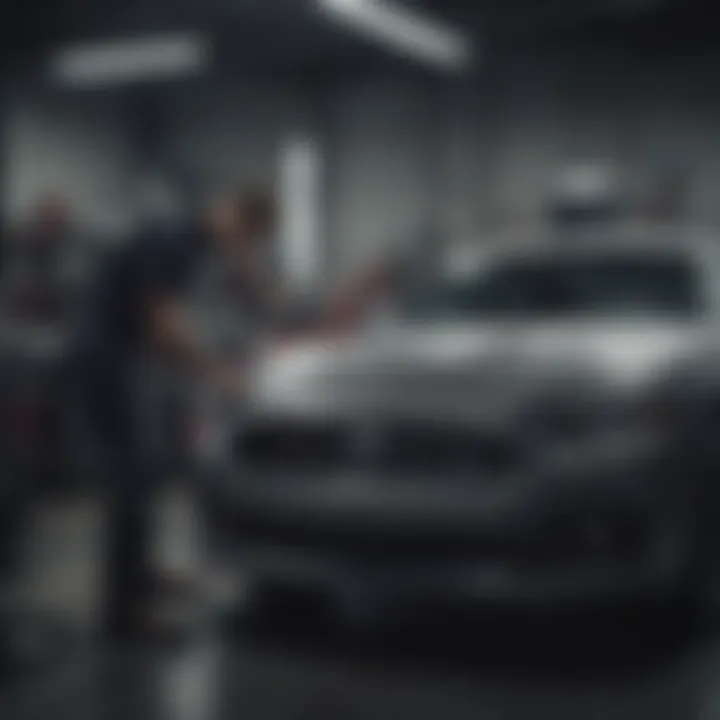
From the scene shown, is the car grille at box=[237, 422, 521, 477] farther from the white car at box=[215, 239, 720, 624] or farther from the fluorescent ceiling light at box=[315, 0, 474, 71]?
the fluorescent ceiling light at box=[315, 0, 474, 71]

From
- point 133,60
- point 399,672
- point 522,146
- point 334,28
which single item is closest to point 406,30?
point 334,28

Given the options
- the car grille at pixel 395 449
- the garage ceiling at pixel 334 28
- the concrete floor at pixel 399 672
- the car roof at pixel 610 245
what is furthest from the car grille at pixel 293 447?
the garage ceiling at pixel 334 28

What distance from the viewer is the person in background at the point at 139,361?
58.1 inches

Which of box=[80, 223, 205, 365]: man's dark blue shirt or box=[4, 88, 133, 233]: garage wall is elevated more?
box=[4, 88, 133, 233]: garage wall

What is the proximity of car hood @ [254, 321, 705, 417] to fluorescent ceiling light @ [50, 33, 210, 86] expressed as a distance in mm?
349

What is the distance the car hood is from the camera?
1377 mm

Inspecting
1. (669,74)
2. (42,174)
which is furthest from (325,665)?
(669,74)

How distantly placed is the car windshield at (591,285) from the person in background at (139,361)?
0.23 metres

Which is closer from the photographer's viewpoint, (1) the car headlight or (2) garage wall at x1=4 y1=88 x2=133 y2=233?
(1) the car headlight

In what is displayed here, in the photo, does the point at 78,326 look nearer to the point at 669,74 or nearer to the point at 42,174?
the point at 42,174

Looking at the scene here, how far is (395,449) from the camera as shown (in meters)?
1.40

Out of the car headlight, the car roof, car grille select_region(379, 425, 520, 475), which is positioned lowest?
car grille select_region(379, 425, 520, 475)

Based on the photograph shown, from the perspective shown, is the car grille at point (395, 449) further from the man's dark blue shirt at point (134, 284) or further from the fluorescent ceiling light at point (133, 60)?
the fluorescent ceiling light at point (133, 60)

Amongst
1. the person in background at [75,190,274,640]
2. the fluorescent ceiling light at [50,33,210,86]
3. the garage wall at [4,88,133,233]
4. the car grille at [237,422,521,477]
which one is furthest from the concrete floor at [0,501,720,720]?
the fluorescent ceiling light at [50,33,210,86]
